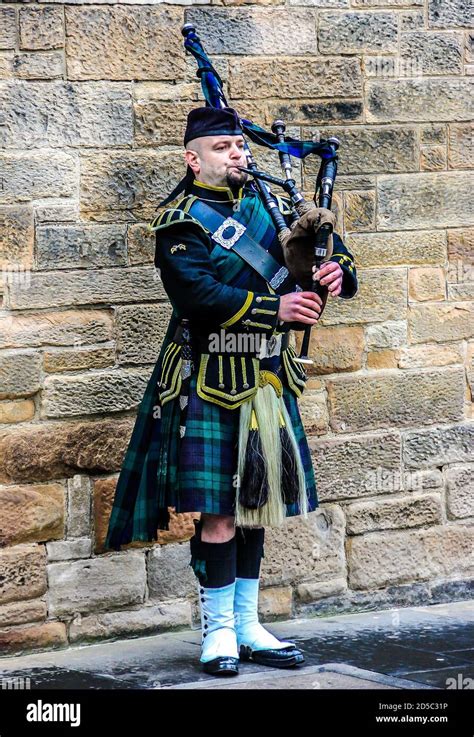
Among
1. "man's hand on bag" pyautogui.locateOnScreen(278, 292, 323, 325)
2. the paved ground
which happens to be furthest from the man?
the paved ground

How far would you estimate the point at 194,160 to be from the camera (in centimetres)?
488

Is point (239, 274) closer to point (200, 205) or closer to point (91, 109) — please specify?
point (200, 205)

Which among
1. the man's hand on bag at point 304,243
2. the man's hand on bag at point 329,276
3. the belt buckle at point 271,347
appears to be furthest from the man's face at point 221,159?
the belt buckle at point 271,347

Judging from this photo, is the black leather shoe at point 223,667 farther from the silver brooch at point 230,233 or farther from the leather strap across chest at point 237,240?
the silver brooch at point 230,233

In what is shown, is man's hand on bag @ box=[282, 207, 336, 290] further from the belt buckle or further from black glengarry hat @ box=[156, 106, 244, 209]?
black glengarry hat @ box=[156, 106, 244, 209]

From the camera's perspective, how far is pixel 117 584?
5.38m

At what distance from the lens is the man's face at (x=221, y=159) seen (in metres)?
4.82

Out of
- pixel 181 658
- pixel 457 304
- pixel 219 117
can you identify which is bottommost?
pixel 181 658

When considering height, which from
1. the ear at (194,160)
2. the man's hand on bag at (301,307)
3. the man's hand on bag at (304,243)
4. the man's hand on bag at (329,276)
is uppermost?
the ear at (194,160)

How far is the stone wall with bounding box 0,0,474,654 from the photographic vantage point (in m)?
5.22

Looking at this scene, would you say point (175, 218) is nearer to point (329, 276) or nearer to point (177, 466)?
point (329, 276)

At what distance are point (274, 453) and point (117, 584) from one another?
957 millimetres

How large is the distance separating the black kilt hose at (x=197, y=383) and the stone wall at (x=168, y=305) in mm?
377

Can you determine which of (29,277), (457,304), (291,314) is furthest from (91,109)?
(457,304)
